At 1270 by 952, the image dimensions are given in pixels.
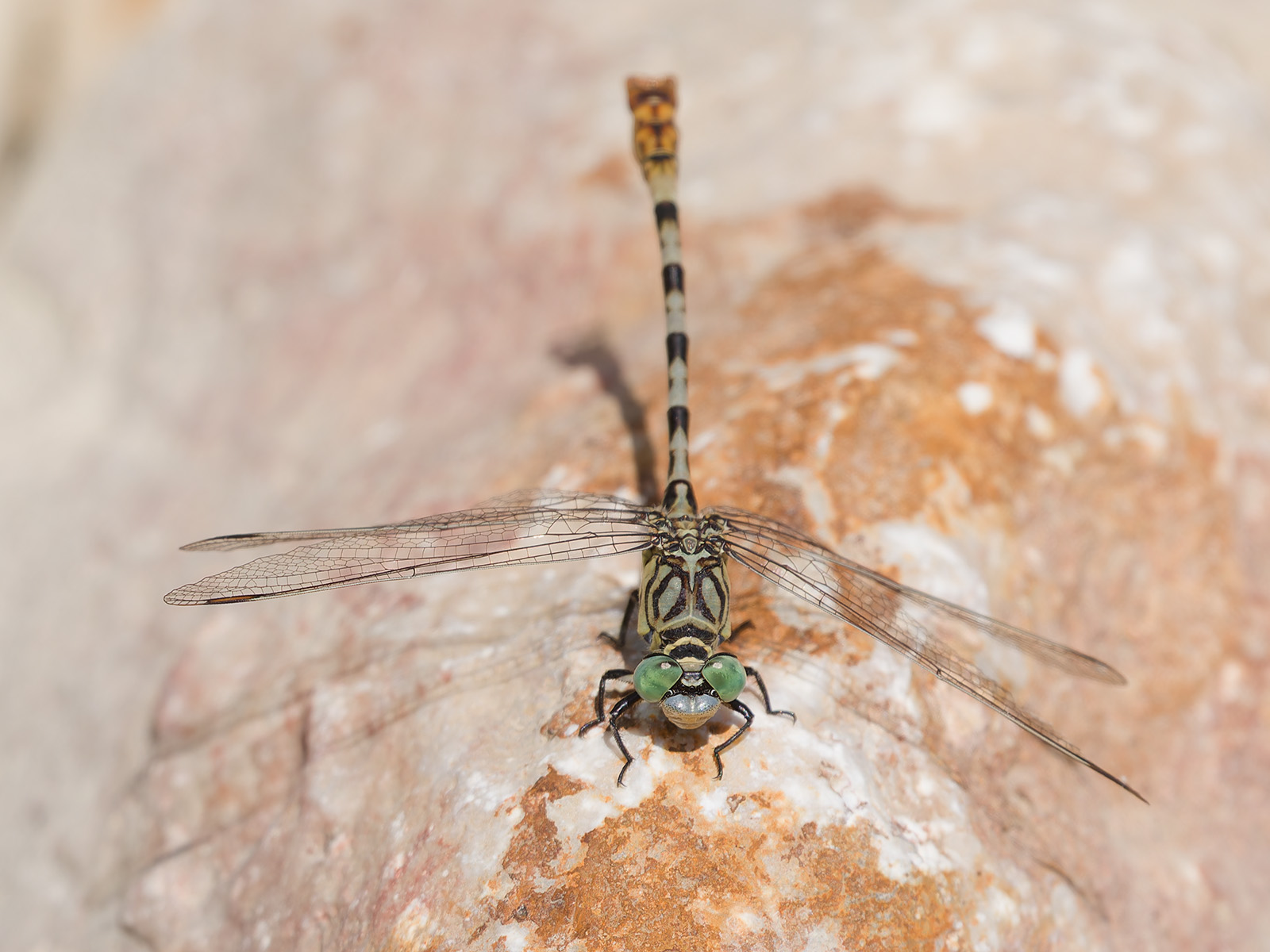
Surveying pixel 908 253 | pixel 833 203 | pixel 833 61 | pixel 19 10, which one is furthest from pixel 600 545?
pixel 19 10

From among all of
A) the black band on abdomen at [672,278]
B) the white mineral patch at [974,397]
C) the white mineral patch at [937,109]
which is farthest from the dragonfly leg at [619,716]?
the white mineral patch at [937,109]

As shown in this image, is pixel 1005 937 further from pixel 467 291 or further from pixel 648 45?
pixel 648 45

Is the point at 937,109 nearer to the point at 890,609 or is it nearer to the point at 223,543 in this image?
the point at 890,609

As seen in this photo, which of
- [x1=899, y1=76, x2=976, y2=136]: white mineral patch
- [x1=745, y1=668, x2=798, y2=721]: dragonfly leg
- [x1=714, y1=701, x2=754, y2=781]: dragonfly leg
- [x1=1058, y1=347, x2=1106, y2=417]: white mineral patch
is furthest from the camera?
[x1=899, y1=76, x2=976, y2=136]: white mineral patch

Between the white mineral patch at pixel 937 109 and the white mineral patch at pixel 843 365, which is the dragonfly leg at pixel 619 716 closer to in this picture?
the white mineral patch at pixel 843 365

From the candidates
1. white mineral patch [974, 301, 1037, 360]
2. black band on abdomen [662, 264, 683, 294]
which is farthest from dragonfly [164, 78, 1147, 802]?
white mineral patch [974, 301, 1037, 360]

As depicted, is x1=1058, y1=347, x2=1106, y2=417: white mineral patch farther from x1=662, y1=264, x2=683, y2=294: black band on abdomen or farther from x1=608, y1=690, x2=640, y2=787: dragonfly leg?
x1=608, y1=690, x2=640, y2=787: dragonfly leg
